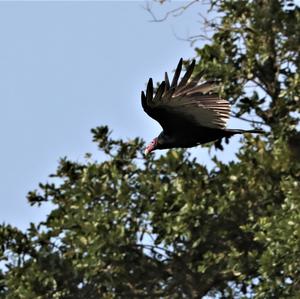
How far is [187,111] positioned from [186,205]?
7.38 m

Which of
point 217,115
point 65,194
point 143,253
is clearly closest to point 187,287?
point 143,253

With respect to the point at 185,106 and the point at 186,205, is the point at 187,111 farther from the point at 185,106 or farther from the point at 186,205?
the point at 186,205

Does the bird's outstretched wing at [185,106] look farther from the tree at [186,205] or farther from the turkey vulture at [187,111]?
the tree at [186,205]

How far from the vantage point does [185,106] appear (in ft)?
50.0

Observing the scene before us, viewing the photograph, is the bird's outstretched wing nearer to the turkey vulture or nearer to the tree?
the turkey vulture

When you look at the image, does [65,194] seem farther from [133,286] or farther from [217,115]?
[217,115]

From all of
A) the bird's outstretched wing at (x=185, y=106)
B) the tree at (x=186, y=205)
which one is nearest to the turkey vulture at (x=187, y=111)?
the bird's outstretched wing at (x=185, y=106)

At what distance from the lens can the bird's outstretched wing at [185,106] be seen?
49.1 feet

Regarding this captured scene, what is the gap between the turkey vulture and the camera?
15.0 metres

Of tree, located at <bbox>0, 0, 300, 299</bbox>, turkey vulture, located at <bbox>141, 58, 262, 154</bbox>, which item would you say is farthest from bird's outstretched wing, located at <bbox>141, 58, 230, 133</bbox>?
tree, located at <bbox>0, 0, 300, 299</bbox>

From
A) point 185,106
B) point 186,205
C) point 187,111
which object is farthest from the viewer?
point 186,205

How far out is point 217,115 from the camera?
50.4 feet

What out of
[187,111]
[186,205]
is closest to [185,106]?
[187,111]

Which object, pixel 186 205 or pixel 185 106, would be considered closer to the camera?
pixel 185 106
